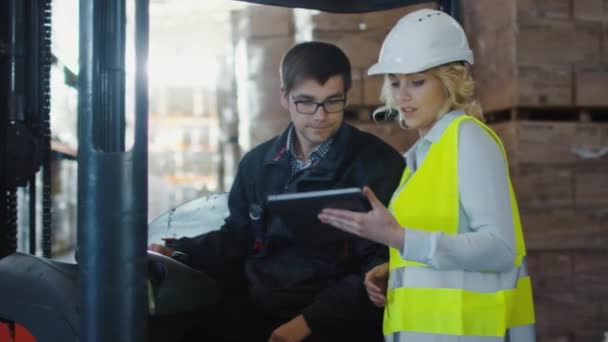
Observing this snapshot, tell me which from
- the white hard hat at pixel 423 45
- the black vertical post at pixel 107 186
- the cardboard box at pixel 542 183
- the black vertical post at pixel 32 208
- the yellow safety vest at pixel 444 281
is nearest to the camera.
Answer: the black vertical post at pixel 107 186

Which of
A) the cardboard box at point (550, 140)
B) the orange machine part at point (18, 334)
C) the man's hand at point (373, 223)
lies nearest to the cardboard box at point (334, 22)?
the cardboard box at point (550, 140)

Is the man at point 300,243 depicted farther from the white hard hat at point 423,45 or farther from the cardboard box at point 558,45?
the cardboard box at point 558,45

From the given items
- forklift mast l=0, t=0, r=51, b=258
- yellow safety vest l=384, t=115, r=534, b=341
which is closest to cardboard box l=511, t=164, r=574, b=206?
yellow safety vest l=384, t=115, r=534, b=341

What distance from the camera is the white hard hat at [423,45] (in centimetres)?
177

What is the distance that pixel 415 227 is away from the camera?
5.64ft

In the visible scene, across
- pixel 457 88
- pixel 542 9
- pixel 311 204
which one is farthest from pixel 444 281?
pixel 542 9

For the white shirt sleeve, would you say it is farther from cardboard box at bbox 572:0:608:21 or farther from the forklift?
cardboard box at bbox 572:0:608:21

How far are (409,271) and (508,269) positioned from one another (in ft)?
0.72

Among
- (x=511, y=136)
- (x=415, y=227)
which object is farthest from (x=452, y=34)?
(x=511, y=136)

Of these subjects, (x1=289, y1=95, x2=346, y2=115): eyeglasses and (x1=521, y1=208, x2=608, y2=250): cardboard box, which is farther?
(x1=521, y1=208, x2=608, y2=250): cardboard box

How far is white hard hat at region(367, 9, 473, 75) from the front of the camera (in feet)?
5.82

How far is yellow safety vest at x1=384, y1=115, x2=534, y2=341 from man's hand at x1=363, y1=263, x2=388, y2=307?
0.18m

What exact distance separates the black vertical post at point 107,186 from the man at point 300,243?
0.69 meters

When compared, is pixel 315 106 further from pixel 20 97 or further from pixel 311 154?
pixel 20 97
